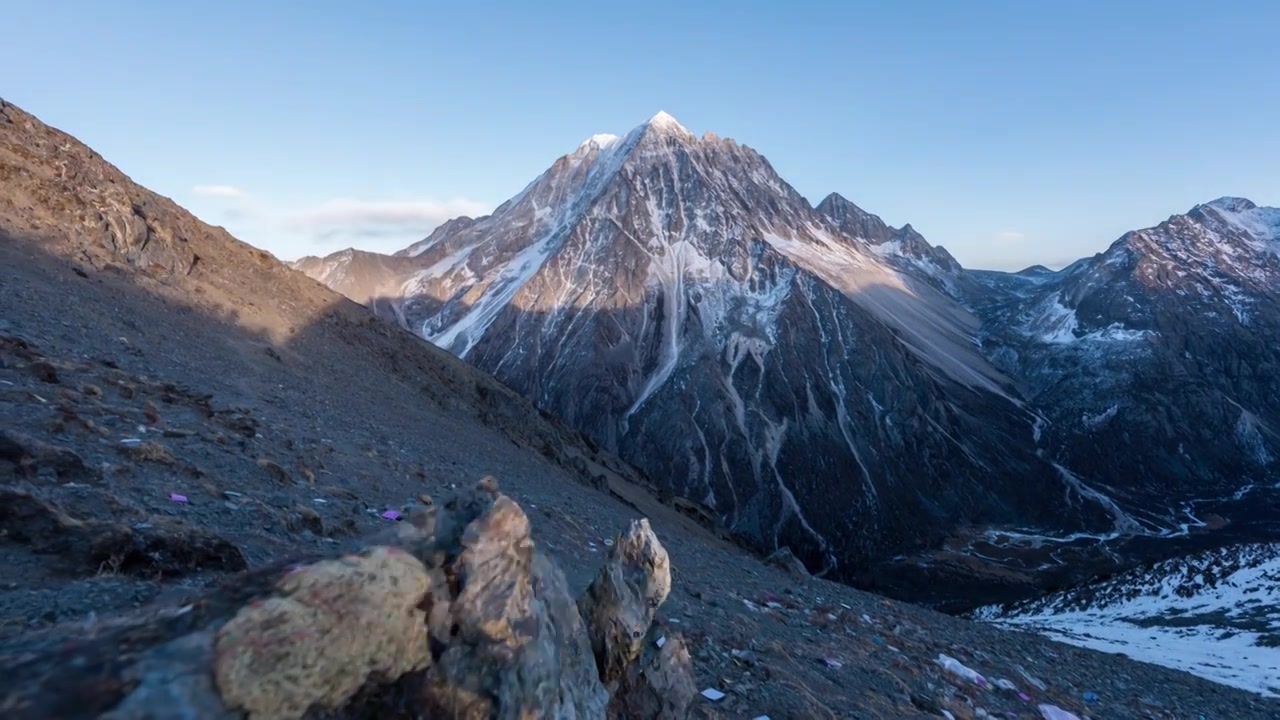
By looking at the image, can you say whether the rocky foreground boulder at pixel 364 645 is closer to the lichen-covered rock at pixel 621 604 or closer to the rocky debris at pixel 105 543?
the lichen-covered rock at pixel 621 604

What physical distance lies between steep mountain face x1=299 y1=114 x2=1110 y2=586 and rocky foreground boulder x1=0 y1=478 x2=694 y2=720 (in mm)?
104669

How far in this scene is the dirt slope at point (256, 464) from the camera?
29.5 ft

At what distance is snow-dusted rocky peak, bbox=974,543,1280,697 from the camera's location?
2970cm

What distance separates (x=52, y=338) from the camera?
17859 mm

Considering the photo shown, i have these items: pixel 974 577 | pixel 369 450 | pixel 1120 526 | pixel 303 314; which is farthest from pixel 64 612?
pixel 1120 526

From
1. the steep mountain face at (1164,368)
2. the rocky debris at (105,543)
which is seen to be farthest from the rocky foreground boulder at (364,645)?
the steep mountain face at (1164,368)

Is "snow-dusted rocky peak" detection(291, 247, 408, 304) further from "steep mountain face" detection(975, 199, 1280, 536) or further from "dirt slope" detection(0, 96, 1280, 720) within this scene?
"steep mountain face" detection(975, 199, 1280, 536)

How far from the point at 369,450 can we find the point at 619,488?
26896mm

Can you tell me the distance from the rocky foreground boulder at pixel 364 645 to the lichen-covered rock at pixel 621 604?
3.22ft

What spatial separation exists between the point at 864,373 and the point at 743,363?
23.2 meters

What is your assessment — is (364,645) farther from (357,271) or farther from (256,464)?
(357,271)

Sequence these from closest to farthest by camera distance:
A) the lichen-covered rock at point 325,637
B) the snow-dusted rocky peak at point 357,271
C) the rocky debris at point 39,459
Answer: the lichen-covered rock at point 325,637 → the rocky debris at point 39,459 → the snow-dusted rocky peak at point 357,271

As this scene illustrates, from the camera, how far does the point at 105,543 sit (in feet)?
24.6

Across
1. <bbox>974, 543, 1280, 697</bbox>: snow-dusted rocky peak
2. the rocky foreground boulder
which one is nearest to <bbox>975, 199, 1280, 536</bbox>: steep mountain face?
<bbox>974, 543, 1280, 697</bbox>: snow-dusted rocky peak
